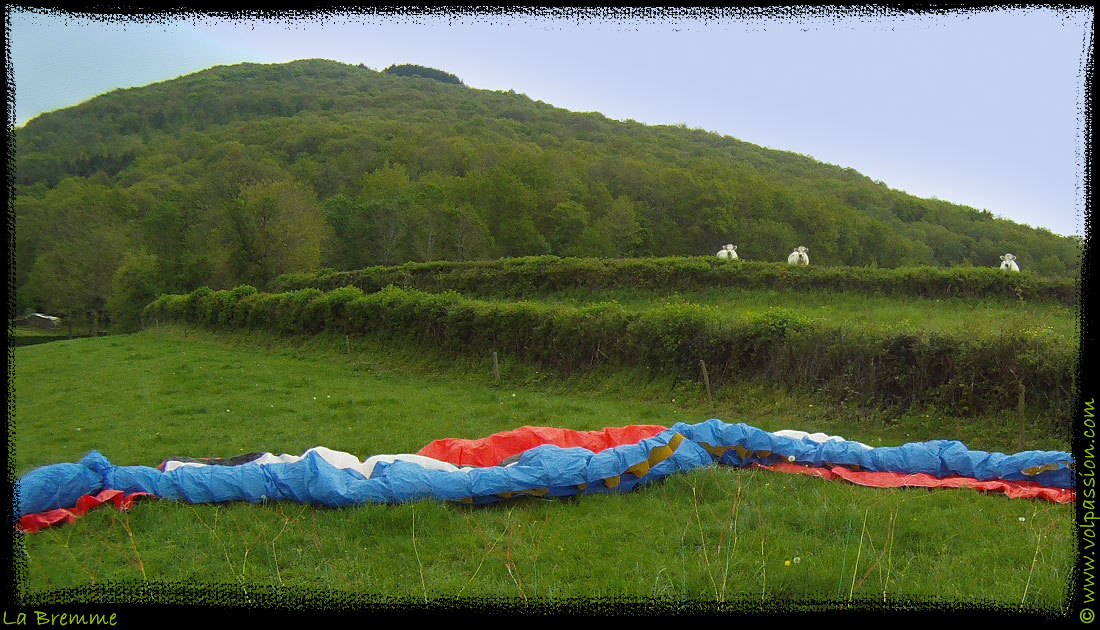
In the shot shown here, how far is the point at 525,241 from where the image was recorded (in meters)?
37.4

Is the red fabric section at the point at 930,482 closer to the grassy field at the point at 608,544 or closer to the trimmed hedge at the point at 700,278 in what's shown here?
the grassy field at the point at 608,544

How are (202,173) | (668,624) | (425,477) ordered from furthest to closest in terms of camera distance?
(202,173) → (425,477) → (668,624)

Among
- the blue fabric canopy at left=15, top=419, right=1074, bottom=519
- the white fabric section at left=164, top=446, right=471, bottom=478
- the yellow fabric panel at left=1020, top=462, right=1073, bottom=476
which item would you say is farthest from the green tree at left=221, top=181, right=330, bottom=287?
the yellow fabric panel at left=1020, top=462, right=1073, bottom=476

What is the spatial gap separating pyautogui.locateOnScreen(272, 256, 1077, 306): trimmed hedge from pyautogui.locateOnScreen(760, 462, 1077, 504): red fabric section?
14529 millimetres

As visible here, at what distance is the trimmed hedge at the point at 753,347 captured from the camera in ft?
30.8

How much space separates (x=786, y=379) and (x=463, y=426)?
5.89 metres

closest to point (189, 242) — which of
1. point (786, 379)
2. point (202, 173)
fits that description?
point (202, 173)

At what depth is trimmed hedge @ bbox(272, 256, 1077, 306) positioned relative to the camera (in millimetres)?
18219

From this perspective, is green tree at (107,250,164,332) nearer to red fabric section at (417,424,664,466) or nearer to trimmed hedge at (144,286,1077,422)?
trimmed hedge at (144,286,1077,422)

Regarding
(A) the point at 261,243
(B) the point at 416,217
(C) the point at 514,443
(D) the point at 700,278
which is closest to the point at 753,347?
(C) the point at 514,443

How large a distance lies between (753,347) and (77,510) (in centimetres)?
1053

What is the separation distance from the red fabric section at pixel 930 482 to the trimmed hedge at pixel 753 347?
3927 millimetres

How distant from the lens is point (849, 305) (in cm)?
1777

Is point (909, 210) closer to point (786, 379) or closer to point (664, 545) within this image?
point (786, 379)
